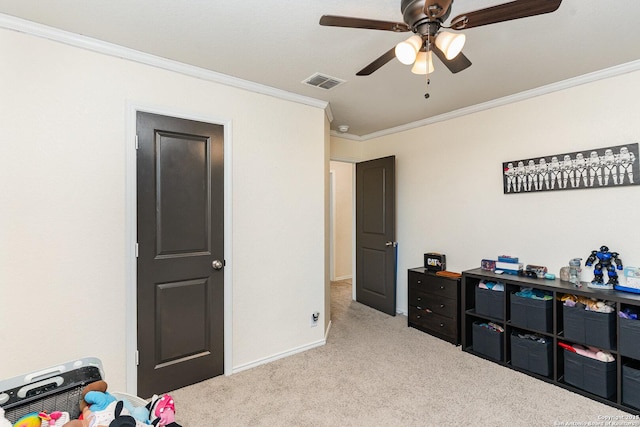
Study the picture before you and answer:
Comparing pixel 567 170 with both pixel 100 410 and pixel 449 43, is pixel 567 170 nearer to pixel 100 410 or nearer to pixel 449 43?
pixel 449 43

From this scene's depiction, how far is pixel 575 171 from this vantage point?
8.69 ft

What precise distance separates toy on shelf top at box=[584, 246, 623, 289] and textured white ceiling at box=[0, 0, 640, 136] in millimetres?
1457

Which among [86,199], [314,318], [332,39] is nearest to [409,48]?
[332,39]

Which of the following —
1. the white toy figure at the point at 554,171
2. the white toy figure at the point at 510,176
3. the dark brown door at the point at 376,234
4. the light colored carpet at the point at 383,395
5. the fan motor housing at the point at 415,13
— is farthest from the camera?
the dark brown door at the point at 376,234

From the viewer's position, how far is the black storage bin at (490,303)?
9.16 feet

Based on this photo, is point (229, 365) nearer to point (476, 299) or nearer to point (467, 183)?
point (476, 299)

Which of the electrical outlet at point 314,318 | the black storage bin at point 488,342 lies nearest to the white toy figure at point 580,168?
the black storage bin at point 488,342

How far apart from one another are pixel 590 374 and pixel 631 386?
0.69 feet

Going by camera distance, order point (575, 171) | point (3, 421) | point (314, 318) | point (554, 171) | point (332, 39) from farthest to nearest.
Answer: point (314, 318) < point (554, 171) < point (575, 171) < point (332, 39) < point (3, 421)

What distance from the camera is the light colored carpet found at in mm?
2029

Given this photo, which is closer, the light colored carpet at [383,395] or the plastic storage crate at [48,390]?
the plastic storage crate at [48,390]

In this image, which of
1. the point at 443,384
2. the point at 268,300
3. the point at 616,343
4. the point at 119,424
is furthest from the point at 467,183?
the point at 119,424

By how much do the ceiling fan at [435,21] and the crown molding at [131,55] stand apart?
1366 mm

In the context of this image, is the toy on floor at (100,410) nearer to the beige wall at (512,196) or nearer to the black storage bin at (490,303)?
the black storage bin at (490,303)
